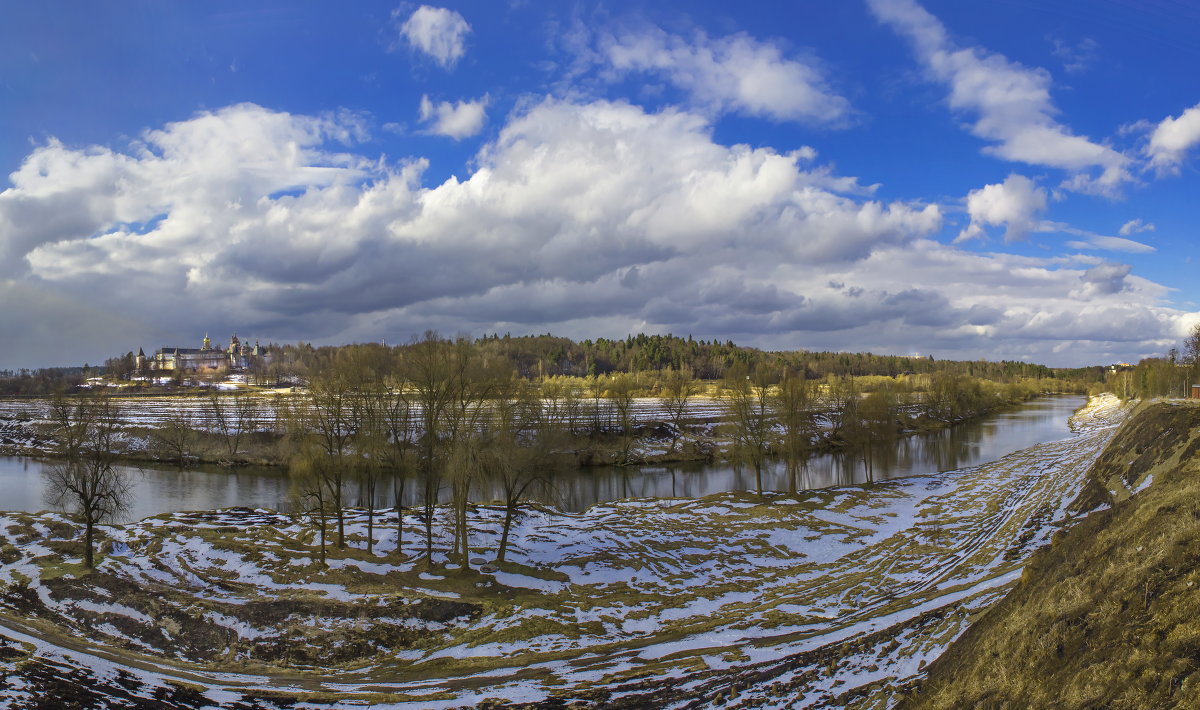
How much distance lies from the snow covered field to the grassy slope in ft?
5.69

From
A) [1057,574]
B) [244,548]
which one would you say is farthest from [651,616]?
[244,548]

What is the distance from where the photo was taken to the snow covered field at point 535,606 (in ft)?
47.4

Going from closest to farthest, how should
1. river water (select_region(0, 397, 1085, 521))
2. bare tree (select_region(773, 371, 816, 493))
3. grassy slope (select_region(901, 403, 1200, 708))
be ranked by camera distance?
1. grassy slope (select_region(901, 403, 1200, 708))
2. bare tree (select_region(773, 371, 816, 493))
3. river water (select_region(0, 397, 1085, 521))

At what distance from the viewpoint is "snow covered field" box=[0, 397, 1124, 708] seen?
569 inches

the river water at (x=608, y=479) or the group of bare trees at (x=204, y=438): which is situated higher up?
the group of bare trees at (x=204, y=438)

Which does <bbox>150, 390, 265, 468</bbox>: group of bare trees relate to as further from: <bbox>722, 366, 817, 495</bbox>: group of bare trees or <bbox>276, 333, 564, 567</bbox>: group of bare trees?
<bbox>722, 366, 817, 495</bbox>: group of bare trees

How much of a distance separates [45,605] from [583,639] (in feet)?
56.7

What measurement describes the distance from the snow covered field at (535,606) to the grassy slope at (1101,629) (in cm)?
173

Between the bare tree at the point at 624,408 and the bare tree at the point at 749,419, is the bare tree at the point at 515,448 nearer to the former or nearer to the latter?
the bare tree at the point at 749,419

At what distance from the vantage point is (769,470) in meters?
58.2

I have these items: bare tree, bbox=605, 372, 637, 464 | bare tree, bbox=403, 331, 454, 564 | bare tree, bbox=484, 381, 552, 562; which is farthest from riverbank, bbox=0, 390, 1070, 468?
bare tree, bbox=403, 331, 454, 564

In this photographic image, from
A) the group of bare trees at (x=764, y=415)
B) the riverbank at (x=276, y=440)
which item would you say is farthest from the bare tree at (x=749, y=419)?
the riverbank at (x=276, y=440)

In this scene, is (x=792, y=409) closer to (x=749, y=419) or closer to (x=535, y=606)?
(x=749, y=419)

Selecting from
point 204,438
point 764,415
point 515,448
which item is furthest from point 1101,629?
point 204,438
